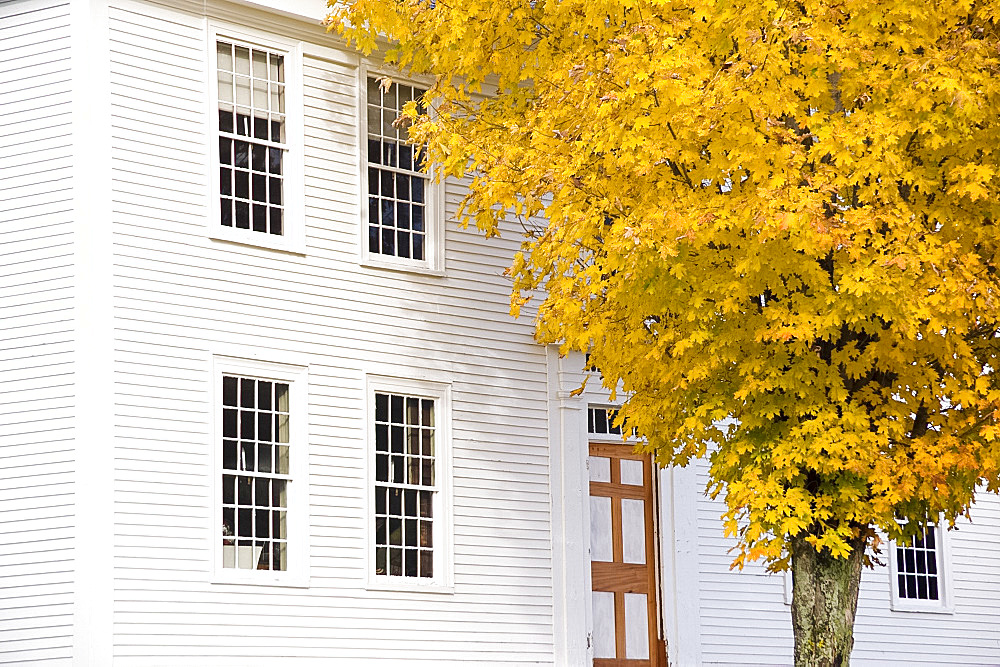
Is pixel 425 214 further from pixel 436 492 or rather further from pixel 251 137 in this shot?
pixel 436 492

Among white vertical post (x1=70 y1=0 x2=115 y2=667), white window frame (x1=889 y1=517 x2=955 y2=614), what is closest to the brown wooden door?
white window frame (x1=889 y1=517 x2=955 y2=614)

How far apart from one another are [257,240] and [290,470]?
8.05 feet

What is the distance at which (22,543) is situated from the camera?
1295 centimetres

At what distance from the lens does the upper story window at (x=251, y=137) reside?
47.7 feet

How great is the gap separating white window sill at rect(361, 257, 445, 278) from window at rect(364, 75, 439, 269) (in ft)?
0.09

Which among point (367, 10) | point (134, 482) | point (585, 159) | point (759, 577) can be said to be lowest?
point (759, 577)

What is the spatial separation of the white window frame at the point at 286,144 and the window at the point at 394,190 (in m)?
0.96

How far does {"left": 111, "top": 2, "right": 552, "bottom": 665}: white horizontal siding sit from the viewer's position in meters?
13.3

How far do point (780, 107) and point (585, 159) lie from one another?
175 centimetres

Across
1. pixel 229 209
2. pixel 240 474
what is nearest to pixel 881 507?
pixel 240 474

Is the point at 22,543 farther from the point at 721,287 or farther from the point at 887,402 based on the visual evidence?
the point at 887,402

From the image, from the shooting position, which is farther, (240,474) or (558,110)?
(240,474)

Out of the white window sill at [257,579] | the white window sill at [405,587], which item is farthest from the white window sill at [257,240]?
the white window sill at [405,587]

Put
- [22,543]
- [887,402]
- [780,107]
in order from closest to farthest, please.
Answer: [780,107], [887,402], [22,543]
